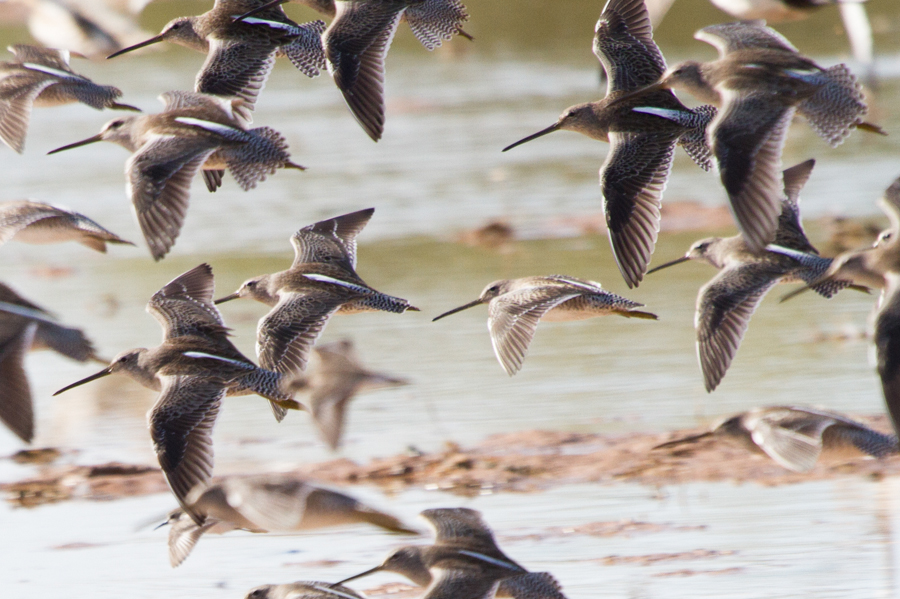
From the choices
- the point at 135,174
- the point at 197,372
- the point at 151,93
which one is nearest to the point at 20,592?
the point at 197,372

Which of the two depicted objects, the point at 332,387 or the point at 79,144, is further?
the point at 332,387

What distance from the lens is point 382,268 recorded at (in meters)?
10.8

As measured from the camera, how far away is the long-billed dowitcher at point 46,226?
5.83m

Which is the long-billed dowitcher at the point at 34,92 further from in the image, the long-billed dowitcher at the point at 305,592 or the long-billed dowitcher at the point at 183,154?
the long-billed dowitcher at the point at 305,592

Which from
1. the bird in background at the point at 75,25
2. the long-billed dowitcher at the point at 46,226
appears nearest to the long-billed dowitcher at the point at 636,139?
the long-billed dowitcher at the point at 46,226

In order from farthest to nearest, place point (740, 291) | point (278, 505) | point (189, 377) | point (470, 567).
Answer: point (740, 291), point (189, 377), point (278, 505), point (470, 567)


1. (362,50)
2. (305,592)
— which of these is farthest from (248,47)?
(305,592)

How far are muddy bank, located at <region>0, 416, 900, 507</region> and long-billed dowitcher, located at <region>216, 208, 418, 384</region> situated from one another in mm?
999

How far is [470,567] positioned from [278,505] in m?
0.66

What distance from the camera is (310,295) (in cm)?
545

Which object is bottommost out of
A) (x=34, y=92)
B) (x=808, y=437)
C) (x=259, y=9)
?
(x=808, y=437)

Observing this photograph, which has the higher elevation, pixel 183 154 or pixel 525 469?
pixel 183 154

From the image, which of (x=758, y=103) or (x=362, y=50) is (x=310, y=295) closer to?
(x=362, y=50)

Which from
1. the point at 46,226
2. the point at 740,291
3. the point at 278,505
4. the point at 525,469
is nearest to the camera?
the point at 278,505
